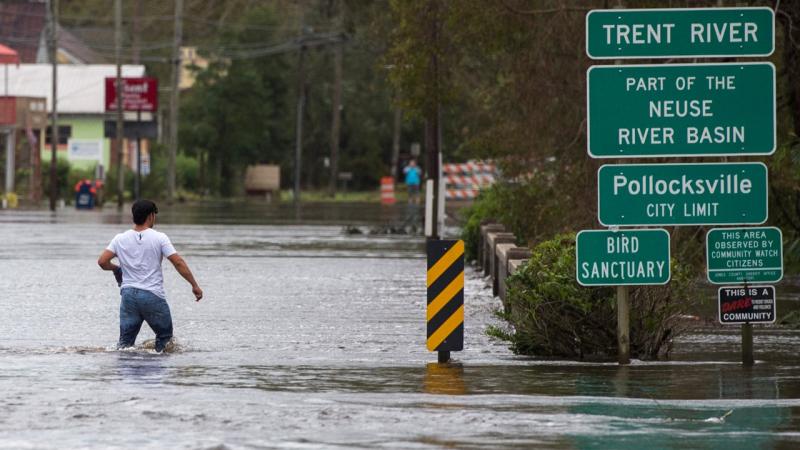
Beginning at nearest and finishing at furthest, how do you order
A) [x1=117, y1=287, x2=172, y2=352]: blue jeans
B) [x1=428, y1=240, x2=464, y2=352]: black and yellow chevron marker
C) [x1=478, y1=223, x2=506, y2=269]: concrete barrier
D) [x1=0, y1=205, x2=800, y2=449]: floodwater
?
[x1=0, y1=205, x2=800, y2=449]: floodwater
[x1=428, y1=240, x2=464, y2=352]: black and yellow chevron marker
[x1=117, y1=287, x2=172, y2=352]: blue jeans
[x1=478, y1=223, x2=506, y2=269]: concrete barrier

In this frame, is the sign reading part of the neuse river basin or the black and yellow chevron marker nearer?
the black and yellow chevron marker

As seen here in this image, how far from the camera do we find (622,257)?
1420cm

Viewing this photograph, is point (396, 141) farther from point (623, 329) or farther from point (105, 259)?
point (623, 329)

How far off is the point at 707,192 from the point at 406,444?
524cm

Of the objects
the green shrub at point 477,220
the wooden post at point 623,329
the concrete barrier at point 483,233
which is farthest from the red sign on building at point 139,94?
the wooden post at point 623,329

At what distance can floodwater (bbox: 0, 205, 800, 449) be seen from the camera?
405 inches

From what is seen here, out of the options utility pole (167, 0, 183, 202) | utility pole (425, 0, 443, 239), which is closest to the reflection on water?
utility pole (425, 0, 443, 239)

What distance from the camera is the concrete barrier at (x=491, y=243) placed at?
24188mm

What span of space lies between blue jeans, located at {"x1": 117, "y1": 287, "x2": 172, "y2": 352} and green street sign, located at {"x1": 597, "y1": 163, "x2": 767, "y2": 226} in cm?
400

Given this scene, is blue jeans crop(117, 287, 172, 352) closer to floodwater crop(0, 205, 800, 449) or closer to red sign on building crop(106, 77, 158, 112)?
floodwater crop(0, 205, 800, 449)

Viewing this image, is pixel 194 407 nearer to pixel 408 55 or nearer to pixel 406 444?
pixel 406 444

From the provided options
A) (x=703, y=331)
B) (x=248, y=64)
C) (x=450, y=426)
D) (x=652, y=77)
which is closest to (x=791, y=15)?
(x=703, y=331)

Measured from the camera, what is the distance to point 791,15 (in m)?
21.5

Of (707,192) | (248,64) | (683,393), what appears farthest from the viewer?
(248,64)
